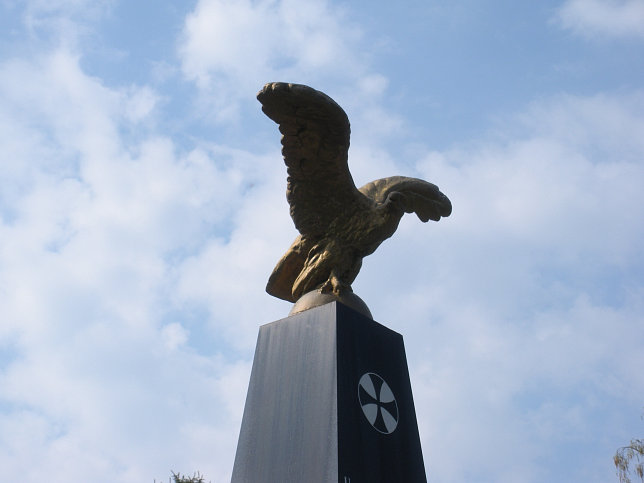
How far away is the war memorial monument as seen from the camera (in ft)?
14.5

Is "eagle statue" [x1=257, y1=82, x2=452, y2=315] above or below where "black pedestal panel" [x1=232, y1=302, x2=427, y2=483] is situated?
above

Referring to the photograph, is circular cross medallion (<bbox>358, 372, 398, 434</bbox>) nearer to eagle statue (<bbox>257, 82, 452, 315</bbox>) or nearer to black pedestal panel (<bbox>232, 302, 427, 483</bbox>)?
black pedestal panel (<bbox>232, 302, 427, 483</bbox>)

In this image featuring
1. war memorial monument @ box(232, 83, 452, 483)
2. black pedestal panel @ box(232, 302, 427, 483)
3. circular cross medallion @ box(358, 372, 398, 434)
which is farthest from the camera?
circular cross medallion @ box(358, 372, 398, 434)

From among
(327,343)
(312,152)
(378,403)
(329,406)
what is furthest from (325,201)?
(329,406)

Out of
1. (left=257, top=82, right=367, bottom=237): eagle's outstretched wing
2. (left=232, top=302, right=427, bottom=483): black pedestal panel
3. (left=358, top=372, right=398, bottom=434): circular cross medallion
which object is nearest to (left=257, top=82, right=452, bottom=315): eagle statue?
(left=257, top=82, right=367, bottom=237): eagle's outstretched wing

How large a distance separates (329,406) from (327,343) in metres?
0.52

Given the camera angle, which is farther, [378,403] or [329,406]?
[378,403]

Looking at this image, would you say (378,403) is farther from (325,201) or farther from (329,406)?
(325,201)

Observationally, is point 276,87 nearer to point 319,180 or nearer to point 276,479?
point 319,180

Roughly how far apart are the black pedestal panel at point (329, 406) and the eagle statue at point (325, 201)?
423mm

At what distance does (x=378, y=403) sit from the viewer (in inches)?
189

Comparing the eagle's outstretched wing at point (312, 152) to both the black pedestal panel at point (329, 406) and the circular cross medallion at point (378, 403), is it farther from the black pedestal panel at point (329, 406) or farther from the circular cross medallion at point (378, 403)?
the circular cross medallion at point (378, 403)

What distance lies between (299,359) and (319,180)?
153cm

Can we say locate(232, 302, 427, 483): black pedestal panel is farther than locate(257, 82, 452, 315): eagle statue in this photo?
No
